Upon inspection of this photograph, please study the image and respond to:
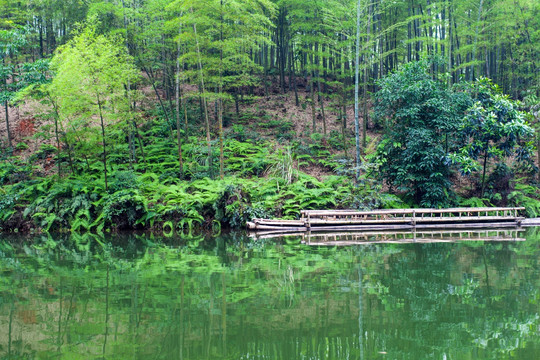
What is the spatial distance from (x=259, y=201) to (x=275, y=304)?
9352 millimetres

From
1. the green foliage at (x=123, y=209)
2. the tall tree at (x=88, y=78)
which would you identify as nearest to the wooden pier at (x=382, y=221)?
the green foliage at (x=123, y=209)

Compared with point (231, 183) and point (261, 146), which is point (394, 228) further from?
point (261, 146)

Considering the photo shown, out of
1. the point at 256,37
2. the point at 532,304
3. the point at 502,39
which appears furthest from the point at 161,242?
the point at 502,39

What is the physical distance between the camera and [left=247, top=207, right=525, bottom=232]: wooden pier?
13.9m

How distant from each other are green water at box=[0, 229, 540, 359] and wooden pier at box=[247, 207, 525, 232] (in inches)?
157

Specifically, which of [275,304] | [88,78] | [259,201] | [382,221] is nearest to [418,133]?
[382,221]

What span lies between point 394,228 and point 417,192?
2.61 meters

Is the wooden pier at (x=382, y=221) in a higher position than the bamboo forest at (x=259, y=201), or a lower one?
lower

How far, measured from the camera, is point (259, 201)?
15094 mm

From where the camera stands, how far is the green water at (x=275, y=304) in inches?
171

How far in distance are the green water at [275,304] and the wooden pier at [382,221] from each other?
3986mm

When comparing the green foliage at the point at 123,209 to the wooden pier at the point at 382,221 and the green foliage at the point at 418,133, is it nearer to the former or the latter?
the wooden pier at the point at 382,221

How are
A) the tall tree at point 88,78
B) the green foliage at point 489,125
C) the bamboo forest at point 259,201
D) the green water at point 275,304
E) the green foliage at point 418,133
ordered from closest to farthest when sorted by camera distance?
1. the green water at point 275,304
2. the bamboo forest at point 259,201
3. the tall tree at point 88,78
4. the green foliage at point 489,125
5. the green foliage at point 418,133

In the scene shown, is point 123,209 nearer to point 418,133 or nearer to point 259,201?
point 259,201
